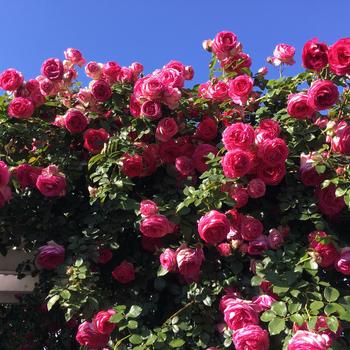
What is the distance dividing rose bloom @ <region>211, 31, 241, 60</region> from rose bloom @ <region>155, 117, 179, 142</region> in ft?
1.54

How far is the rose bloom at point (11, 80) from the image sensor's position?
2408 millimetres

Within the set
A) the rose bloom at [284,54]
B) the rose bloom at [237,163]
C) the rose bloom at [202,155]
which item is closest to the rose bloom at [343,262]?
the rose bloom at [237,163]

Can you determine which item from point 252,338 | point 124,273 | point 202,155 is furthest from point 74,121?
point 252,338

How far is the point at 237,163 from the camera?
1.89m

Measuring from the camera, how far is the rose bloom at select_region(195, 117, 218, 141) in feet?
7.83

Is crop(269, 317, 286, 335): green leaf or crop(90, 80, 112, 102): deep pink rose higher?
crop(90, 80, 112, 102): deep pink rose

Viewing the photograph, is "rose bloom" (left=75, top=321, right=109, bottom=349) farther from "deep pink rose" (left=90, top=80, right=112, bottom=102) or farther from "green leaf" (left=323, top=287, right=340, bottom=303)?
"deep pink rose" (left=90, top=80, right=112, bottom=102)

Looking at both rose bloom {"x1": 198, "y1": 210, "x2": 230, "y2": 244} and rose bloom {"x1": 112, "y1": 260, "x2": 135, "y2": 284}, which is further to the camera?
rose bloom {"x1": 112, "y1": 260, "x2": 135, "y2": 284}

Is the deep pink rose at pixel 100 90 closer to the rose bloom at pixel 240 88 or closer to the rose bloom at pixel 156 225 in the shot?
the rose bloom at pixel 240 88

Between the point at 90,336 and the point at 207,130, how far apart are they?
100 centimetres

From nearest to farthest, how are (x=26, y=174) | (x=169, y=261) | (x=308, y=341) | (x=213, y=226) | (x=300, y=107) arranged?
(x=308, y=341) → (x=213, y=226) → (x=169, y=261) → (x=300, y=107) → (x=26, y=174)

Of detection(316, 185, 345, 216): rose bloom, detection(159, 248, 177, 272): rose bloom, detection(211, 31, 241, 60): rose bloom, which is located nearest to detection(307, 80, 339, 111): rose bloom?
detection(316, 185, 345, 216): rose bloom

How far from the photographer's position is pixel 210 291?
6.63 ft

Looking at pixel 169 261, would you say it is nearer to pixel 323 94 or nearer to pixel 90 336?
pixel 90 336
